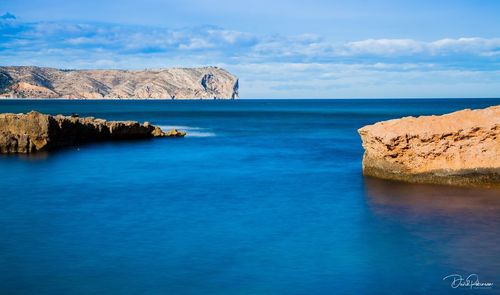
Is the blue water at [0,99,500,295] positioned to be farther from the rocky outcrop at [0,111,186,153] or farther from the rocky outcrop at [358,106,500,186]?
the rocky outcrop at [0,111,186,153]

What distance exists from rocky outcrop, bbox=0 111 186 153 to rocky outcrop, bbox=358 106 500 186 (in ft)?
83.0

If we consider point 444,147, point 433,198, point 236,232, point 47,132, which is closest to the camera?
point 236,232

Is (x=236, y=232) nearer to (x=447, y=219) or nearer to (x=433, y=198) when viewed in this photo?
(x=447, y=219)

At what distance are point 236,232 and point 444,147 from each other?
39.0ft

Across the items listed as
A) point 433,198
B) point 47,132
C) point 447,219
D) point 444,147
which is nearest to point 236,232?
point 447,219

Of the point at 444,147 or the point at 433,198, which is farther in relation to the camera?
the point at 444,147

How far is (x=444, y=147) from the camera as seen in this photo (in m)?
25.3

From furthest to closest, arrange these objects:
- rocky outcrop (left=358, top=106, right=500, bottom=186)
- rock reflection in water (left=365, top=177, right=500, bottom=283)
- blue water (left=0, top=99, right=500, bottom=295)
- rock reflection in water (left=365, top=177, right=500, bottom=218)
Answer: rocky outcrop (left=358, top=106, right=500, bottom=186)
rock reflection in water (left=365, top=177, right=500, bottom=218)
rock reflection in water (left=365, top=177, right=500, bottom=283)
blue water (left=0, top=99, right=500, bottom=295)

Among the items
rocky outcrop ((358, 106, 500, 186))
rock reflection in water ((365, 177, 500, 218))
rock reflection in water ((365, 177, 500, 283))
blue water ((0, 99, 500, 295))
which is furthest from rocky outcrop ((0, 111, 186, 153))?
rock reflection in water ((365, 177, 500, 218))

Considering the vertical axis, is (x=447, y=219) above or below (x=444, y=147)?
below

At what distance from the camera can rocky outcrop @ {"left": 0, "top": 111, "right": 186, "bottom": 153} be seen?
129ft

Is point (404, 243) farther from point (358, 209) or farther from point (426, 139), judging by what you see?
point (426, 139)

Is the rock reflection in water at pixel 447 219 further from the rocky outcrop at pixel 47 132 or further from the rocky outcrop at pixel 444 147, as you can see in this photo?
the rocky outcrop at pixel 47 132

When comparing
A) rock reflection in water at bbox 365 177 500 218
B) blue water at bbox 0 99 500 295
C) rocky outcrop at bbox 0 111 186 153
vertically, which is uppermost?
rocky outcrop at bbox 0 111 186 153
